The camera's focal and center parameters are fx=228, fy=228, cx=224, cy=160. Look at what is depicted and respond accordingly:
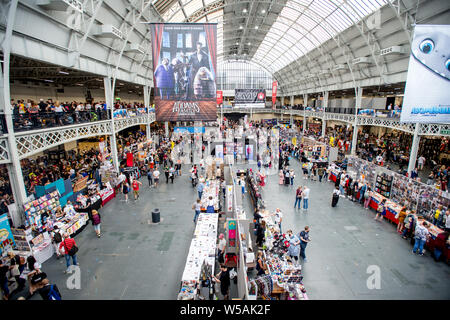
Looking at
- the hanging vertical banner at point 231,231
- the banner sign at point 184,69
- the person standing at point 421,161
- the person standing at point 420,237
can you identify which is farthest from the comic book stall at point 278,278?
the person standing at point 421,161

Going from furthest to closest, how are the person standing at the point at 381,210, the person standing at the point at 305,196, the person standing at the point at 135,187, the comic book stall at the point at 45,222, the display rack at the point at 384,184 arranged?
the person standing at the point at 135,187 < the display rack at the point at 384,184 < the person standing at the point at 305,196 < the person standing at the point at 381,210 < the comic book stall at the point at 45,222

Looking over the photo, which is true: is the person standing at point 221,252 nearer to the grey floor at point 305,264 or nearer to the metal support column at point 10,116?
the grey floor at point 305,264

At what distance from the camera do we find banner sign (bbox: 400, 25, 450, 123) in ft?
26.9

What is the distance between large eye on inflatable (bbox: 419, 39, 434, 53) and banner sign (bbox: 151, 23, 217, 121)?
8289mm

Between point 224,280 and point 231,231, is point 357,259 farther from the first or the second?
point 224,280

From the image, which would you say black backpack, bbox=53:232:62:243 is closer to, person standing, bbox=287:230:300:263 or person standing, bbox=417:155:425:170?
person standing, bbox=287:230:300:263

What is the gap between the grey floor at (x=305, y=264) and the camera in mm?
6961

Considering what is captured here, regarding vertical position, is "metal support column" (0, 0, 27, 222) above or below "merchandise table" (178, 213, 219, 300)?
above

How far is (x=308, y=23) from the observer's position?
89.8ft

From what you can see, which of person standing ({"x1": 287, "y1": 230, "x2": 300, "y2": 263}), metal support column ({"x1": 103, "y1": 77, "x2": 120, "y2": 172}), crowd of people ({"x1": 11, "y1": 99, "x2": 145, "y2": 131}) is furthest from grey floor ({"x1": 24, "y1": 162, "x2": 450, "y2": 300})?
crowd of people ({"x1": 11, "y1": 99, "x2": 145, "y2": 131})

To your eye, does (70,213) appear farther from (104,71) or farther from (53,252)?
(104,71)

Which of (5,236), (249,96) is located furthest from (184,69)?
(249,96)
